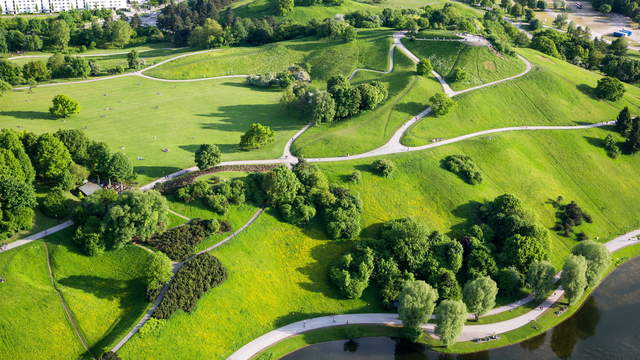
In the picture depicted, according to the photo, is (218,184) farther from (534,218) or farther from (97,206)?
(534,218)

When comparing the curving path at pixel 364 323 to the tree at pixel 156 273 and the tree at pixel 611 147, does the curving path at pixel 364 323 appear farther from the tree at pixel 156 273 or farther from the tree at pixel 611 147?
the tree at pixel 611 147

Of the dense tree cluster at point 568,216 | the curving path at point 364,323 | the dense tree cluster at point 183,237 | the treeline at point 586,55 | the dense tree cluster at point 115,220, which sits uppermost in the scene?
the treeline at point 586,55

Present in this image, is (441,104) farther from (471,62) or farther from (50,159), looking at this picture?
(50,159)

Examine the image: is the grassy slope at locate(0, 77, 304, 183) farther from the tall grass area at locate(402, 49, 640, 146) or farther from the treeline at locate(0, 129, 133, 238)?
the tall grass area at locate(402, 49, 640, 146)

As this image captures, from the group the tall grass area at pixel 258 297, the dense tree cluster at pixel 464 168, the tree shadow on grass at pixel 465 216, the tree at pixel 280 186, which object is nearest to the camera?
the tall grass area at pixel 258 297

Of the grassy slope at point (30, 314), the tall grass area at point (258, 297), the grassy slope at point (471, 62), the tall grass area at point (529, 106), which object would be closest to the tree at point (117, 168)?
the grassy slope at point (30, 314)

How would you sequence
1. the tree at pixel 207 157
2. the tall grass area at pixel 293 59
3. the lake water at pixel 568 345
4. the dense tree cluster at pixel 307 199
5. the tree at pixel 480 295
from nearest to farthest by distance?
the lake water at pixel 568 345 < the tree at pixel 480 295 < the dense tree cluster at pixel 307 199 < the tree at pixel 207 157 < the tall grass area at pixel 293 59

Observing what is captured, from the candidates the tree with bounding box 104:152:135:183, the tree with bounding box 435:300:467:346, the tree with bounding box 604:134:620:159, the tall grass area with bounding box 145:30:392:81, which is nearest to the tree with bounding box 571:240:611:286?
the tree with bounding box 435:300:467:346
